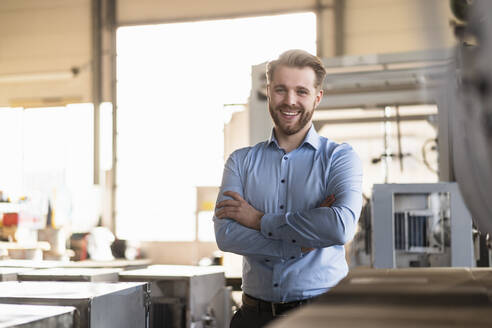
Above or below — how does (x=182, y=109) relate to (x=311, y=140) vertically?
above

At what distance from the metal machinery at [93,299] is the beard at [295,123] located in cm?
58

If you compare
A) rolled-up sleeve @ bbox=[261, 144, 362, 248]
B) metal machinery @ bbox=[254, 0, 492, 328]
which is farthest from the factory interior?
rolled-up sleeve @ bbox=[261, 144, 362, 248]

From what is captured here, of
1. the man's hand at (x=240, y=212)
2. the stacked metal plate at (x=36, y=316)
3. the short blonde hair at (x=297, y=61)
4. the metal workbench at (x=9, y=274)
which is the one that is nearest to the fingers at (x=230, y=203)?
the man's hand at (x=240, y=212)

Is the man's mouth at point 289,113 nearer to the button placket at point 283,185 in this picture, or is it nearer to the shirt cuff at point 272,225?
the button placket at point 283,185

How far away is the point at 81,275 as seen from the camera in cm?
199

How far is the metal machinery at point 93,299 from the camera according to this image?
140 cm

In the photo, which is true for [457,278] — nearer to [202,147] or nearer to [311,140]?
[311,140]

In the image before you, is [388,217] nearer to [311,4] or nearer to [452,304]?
[452,304]

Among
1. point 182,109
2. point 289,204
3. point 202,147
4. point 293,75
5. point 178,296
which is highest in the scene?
point 182,109

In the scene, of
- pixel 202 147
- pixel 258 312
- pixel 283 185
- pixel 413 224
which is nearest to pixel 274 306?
pixel 258 312

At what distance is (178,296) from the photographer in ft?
6.96

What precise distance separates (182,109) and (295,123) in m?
5.47

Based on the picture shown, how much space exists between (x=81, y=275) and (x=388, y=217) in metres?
1.22

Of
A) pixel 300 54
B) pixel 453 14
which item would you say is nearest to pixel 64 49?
pixel 300 54
